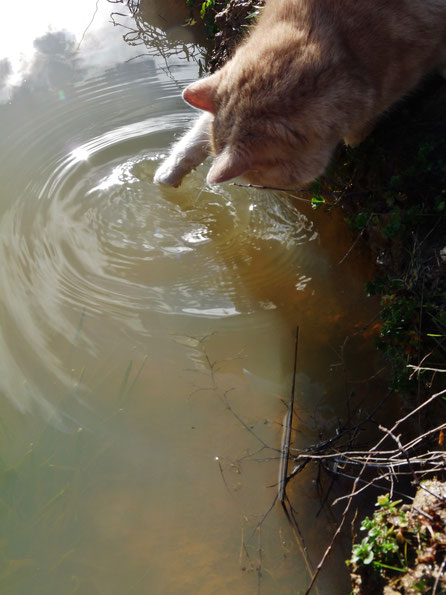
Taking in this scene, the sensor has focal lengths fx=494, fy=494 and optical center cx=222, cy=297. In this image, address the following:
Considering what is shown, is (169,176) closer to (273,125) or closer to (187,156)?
(187,156)

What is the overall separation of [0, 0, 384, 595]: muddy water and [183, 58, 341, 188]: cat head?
798mm

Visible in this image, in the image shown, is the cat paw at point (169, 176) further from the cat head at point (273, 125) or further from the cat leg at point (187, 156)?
the cat head at point (273, 125)

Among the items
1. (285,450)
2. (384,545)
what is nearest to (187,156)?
(285,450)

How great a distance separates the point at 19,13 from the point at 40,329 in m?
4.15

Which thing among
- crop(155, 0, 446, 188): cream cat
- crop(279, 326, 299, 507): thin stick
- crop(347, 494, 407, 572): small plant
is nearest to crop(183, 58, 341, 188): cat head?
crop(155, 0, 446, 188): cream cat

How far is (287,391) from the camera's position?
248 cm

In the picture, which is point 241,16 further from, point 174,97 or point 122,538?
point 122,538

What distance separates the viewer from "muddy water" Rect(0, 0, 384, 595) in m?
2.06

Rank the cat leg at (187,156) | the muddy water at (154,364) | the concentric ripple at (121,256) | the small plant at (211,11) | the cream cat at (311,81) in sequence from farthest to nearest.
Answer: the small plant at (211,11)
the cat leg at (187,156)
the concentric ripple at (121,256)
the cream cat at (311,81)
the muddy water at (154,364)

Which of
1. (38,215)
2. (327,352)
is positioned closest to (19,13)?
(38,215)

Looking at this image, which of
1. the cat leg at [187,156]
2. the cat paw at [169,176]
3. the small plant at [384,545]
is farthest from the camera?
the cat paw at [169,176]

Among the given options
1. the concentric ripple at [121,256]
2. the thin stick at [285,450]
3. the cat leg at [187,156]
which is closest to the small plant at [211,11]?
the concentric ripple at [121,256]

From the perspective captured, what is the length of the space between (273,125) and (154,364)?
4.36ft

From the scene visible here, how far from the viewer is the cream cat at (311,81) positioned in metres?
2.18
